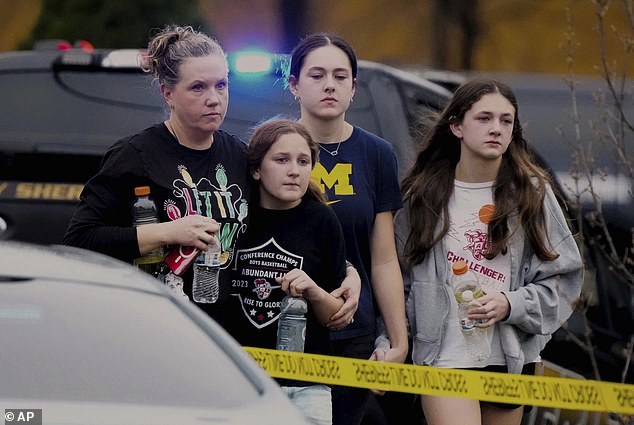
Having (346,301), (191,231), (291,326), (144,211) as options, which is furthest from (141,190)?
(346,301)

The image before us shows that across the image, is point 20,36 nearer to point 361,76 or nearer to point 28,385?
point 361,76

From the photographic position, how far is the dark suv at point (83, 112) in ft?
21.3

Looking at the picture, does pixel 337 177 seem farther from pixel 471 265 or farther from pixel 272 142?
pixel 471 265

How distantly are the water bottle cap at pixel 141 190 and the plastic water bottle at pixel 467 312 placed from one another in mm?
1255

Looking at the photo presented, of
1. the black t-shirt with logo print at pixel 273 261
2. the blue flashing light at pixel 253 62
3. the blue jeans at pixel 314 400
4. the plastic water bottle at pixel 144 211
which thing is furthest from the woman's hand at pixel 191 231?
the blue flashing light at pixel 253 62

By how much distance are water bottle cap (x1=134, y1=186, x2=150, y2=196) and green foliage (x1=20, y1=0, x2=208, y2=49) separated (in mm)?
14223

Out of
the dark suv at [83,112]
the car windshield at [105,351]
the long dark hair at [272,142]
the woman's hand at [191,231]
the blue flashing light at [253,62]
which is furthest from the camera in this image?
Answer: the dark suv at [83,112]

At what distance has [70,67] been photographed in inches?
271

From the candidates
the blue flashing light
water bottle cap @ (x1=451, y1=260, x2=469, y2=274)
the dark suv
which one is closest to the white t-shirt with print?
water bottle cap @ (x1=451, y1=260, x2=469, y2=274)

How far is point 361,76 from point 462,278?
1.79 metres

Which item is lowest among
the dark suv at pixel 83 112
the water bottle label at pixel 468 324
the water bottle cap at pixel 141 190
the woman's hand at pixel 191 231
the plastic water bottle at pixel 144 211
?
the water bottle label at pixel 468 324

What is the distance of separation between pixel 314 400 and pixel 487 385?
669 millimetres

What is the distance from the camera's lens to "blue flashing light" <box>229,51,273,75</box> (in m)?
6.33

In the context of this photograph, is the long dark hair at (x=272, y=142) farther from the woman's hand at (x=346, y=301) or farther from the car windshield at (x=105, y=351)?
the car windshield at (x=105, y=351)
